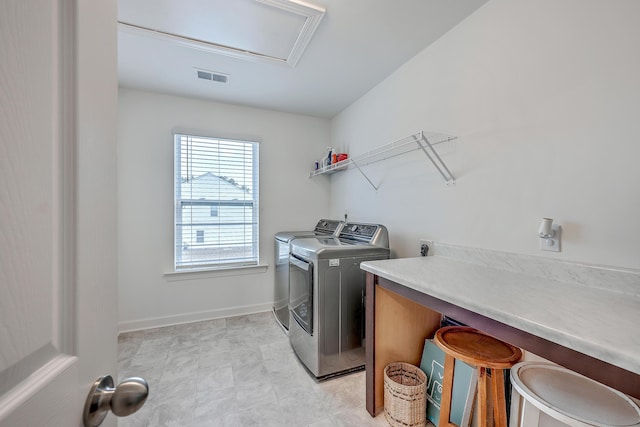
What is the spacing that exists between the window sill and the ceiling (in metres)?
1.90

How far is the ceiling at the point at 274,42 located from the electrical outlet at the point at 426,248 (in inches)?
57.0

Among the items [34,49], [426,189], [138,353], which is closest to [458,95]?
[426,189]

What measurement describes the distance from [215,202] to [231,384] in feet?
6.03

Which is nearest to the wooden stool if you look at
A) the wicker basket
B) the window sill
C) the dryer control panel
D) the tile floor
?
the wicker basket

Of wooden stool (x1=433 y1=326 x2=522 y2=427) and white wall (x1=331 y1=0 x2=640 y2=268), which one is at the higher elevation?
white wall (x1=331 y1=0 x2=640 y2=268)

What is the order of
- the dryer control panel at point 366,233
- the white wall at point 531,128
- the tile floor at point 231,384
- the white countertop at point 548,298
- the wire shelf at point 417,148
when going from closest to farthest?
the white countertop at point 548,298
the white wall at point 531,128
the tile floor at point 231,384
the wire shelf at point 417,148
the dryer control panel at point 366,233

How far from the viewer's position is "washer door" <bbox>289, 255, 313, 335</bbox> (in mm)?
1980

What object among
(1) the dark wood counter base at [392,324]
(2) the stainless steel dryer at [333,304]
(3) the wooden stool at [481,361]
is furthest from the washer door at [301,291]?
(3) the wooden stool at [481,361]

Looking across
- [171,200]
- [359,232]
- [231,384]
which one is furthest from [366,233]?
[171,200]

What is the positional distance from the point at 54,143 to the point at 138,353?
2.59 m

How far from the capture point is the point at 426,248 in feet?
6.29

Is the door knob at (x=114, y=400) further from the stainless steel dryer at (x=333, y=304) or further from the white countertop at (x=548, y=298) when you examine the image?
the stainless steel dryer at (x=333, y=304)

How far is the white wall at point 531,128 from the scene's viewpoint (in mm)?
1062

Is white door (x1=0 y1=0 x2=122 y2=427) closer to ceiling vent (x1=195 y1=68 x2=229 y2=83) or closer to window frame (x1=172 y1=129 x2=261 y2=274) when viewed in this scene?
ceiling vent (x1=195 y1=68 x2=229 y2=83)
